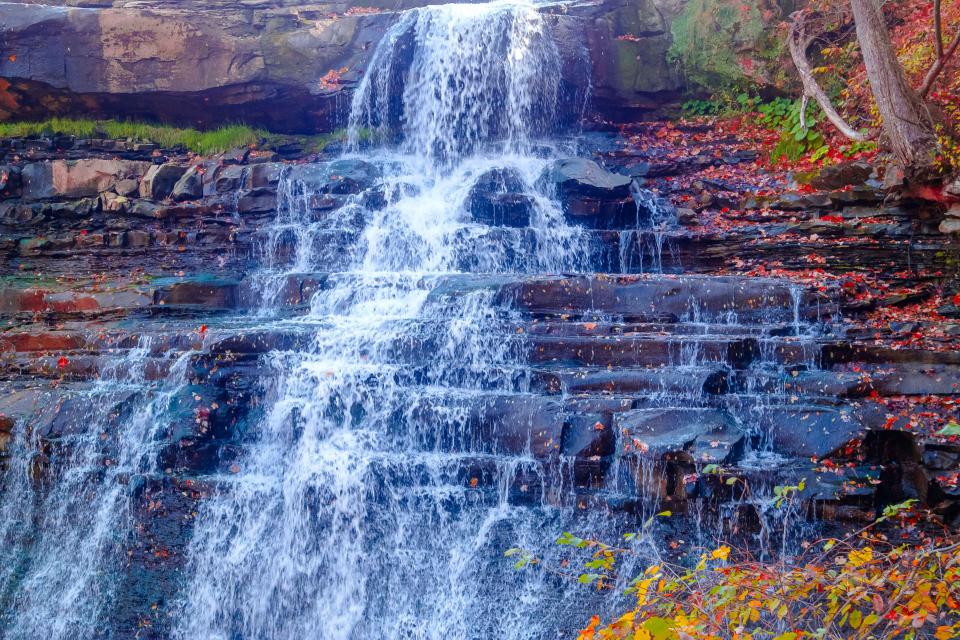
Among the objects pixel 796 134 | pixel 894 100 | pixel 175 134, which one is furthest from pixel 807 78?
pixel 175 134

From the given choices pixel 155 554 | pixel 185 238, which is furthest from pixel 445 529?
pixel 185 238

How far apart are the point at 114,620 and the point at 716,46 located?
11774mm

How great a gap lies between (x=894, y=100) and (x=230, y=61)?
9.86 metres

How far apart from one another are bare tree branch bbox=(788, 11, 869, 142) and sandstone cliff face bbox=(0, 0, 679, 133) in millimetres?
2028

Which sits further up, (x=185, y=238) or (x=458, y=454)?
(x=185, y=238)

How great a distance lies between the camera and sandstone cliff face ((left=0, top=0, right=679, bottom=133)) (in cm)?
1237

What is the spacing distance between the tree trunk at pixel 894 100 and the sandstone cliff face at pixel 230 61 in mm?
4182

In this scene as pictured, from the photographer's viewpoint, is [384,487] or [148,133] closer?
[384,487]

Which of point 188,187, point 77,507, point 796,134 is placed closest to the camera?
point 77,507

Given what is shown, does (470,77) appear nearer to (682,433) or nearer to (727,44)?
(727,44)

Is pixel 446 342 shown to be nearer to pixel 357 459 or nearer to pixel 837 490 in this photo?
pixel 357 459

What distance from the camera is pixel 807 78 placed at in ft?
35.8

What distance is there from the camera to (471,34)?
1265 cm

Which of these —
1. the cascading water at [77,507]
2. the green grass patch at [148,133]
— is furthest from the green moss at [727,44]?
the cascading water at [77,507]
